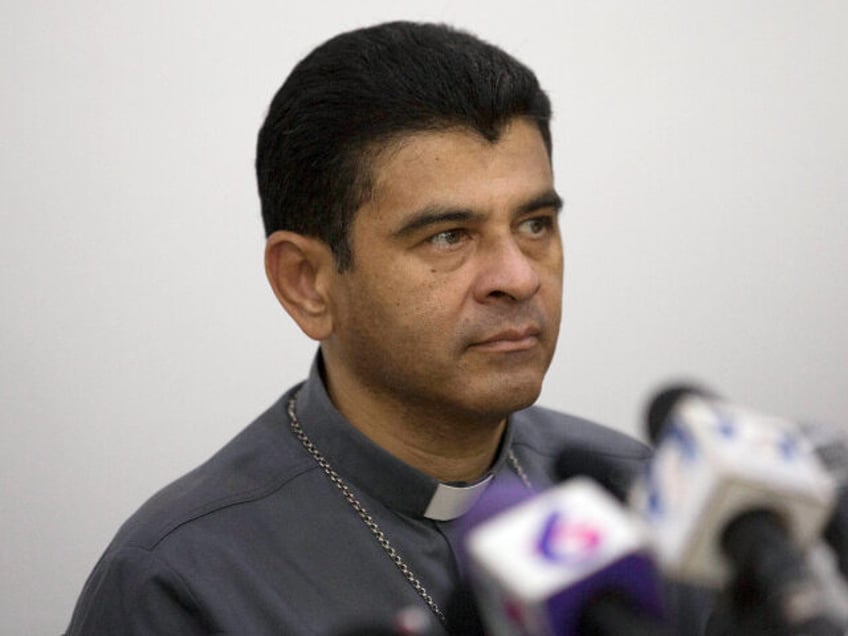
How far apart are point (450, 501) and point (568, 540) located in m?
0.95

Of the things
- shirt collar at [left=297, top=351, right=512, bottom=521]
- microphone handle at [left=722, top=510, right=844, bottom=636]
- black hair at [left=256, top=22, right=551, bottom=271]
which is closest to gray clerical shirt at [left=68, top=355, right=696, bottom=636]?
shirt collar at [left=297, top=351, right=512, bottom=521]

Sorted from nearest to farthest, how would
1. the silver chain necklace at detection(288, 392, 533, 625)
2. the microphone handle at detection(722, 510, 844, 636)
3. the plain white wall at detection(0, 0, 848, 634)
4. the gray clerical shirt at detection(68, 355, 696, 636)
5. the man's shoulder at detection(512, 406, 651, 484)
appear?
the microphone handle at detection(722, 510, 844, 636) < the gray clerical shirt at detection(68, 355, 696, 636) < the silver chain necklace at detection(288, 392, 533, 625) < the man's shoulder at detection(512, 406, 651, 484) < the plain white wall at detection(0, 0, 848, 634)

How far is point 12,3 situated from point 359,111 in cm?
98

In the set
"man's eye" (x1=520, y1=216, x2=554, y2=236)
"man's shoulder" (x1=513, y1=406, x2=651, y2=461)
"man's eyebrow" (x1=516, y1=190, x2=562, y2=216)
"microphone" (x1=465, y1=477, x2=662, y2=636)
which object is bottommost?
"man's shoulder" (x1=513, y1=406, x2=651, y2=461)

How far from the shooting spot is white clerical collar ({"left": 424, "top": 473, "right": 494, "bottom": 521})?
5.06 ft

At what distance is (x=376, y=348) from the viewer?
1507 millimetres

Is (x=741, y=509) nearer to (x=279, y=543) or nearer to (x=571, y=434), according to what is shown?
(x=279, y=543)

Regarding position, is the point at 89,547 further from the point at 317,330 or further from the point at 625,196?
the point at 625,196

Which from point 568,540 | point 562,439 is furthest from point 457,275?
point 568,540

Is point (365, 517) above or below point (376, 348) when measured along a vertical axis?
below

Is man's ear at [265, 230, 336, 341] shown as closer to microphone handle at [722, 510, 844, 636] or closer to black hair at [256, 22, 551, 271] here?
black hair at [256, 22, 551, 271]

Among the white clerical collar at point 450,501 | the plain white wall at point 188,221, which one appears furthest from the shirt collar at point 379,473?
the plain white wall at point 188,221

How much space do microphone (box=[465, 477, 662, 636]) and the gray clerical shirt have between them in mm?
790

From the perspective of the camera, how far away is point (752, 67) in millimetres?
2971
